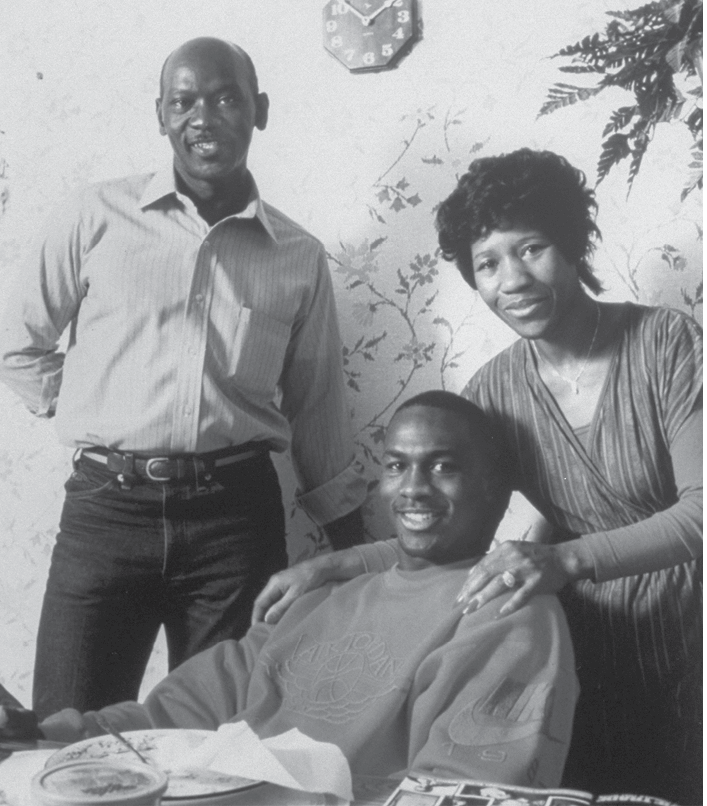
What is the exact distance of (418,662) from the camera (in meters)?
0.96

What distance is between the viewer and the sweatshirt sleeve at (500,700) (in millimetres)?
839

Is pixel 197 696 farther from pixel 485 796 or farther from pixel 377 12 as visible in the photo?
pixel 377 12

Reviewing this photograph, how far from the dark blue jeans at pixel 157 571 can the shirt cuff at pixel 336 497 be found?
0.12ft

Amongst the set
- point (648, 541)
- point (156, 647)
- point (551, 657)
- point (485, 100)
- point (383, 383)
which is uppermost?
point (485, 100)

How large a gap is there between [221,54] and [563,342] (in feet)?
1.63

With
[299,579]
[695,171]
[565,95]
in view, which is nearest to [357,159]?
[565,95]

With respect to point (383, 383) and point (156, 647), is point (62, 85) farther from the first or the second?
point (156, 647)

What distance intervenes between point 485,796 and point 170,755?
264mm

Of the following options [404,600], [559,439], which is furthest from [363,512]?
[559,439]

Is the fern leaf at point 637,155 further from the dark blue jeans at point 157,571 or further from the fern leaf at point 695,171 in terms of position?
the dark blue jeans at point 157,571

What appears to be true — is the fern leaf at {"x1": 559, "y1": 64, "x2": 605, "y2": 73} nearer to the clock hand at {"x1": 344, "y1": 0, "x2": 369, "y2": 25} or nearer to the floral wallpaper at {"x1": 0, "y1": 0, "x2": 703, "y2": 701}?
the floral wallpaper at {"x1": 0, "y1": 0, "x2": 703, "y2": 701}

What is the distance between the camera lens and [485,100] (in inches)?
41.8

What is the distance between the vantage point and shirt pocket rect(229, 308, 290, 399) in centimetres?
115

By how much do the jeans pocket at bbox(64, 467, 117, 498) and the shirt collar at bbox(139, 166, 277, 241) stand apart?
316 mm
